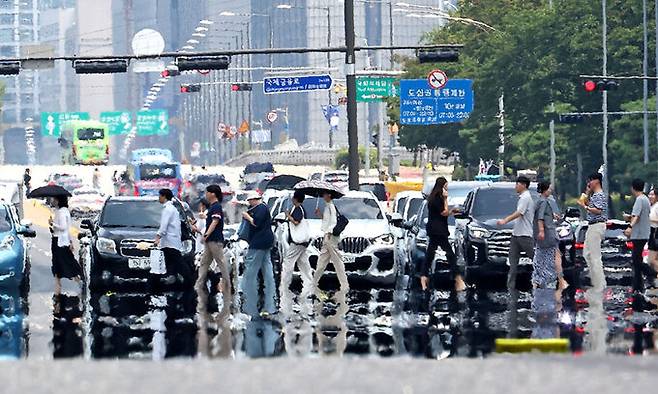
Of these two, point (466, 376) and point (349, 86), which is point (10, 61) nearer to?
point (349, 86)

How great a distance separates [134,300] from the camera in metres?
28.8

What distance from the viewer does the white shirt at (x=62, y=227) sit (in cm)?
2934

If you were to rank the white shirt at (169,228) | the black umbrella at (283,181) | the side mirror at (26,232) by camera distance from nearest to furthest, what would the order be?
1. the white shirt at (169,228)
2. the side mirror at (26,232)
3. the black umbrella at (283,181)

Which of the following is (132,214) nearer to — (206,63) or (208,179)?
(206,63)

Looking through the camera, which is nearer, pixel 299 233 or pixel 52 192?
pixel 299 233

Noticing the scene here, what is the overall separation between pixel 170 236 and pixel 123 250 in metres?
2.19

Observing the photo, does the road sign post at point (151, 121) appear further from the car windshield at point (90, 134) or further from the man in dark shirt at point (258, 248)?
the man in dark shirt at point (258, 248)

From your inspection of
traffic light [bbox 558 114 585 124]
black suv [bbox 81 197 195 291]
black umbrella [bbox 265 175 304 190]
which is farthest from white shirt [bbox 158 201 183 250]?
traffic light [bbox 558 114 585 124]

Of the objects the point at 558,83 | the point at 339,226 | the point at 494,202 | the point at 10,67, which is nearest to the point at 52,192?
the point at 339,226

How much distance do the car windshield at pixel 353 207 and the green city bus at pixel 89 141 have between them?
109 metres

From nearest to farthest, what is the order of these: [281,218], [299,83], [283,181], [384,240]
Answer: [281,218], [384,240], [283,181], [299,83]

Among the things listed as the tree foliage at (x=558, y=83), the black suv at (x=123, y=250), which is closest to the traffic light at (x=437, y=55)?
the black suv at (x=123, y=250)

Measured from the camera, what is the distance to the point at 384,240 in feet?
102

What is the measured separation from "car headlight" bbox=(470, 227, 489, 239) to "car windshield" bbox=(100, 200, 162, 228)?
5294 millimetres
